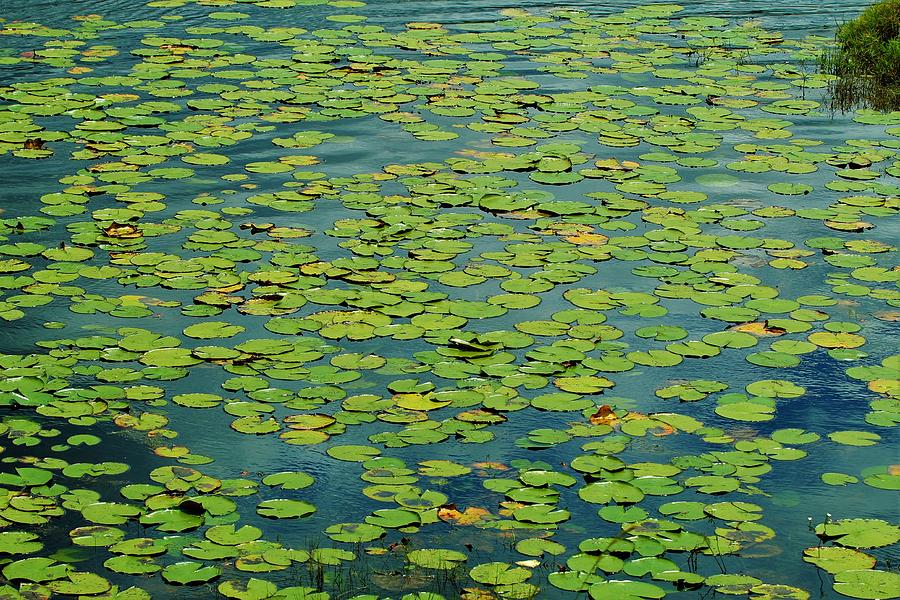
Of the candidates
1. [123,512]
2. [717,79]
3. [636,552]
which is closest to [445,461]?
[636,552]

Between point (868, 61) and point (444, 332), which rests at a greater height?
point (868, 61)

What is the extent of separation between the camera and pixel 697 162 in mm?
8102

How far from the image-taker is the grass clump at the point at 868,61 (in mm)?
9656

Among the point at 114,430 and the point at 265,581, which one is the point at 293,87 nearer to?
the point at 114,430

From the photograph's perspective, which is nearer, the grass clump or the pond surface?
the pond surface

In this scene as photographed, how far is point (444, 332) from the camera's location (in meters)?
5.75

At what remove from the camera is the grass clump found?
380 inches

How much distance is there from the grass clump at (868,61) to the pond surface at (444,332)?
229mm

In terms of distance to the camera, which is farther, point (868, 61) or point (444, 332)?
point (868, 61)

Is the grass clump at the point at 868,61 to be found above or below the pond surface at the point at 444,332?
above

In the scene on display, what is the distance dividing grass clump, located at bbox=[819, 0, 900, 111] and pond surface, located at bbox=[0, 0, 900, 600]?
23cm

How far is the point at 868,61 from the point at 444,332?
20.1 ft

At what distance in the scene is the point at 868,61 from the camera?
10344 mm

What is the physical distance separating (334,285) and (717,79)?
5045 mm
